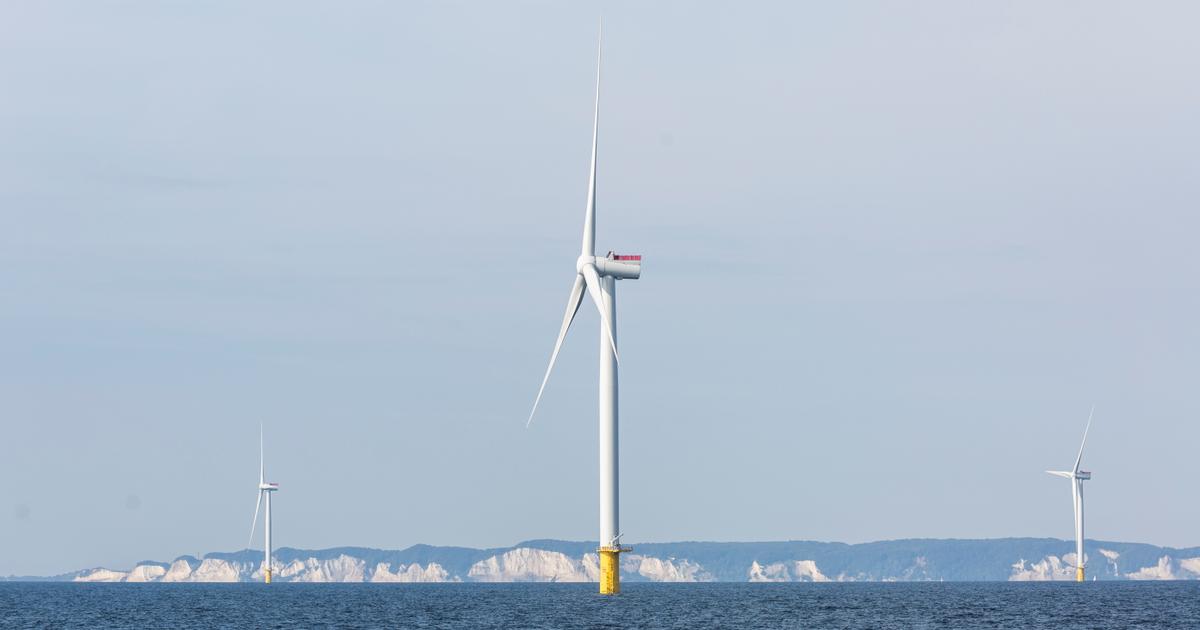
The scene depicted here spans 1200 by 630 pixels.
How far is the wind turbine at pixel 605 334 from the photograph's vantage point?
140 meters

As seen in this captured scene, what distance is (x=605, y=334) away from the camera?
143500mm

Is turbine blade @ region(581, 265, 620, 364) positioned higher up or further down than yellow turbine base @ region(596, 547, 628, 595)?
higher up

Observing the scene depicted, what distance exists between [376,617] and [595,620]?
110 feet

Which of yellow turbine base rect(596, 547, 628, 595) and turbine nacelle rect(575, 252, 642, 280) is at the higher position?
turbine nacelle rect(575, 252, 642, 280)

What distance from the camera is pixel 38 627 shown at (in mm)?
141625

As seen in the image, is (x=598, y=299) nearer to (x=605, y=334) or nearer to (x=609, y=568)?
(x=605, y=334)

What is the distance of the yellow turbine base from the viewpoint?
14338 centimetres

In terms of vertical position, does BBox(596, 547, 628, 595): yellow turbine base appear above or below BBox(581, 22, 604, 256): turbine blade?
below

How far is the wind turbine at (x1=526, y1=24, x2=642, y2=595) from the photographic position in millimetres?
139875

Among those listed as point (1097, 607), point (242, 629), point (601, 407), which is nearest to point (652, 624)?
point (601, 407)

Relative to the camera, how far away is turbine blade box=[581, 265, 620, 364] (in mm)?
143000

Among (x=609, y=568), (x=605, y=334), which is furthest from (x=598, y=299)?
(x=609, y=568)

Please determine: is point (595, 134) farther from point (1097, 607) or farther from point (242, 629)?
point (1097, 607)

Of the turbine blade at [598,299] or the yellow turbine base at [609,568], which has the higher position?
Answer: the turbine blade at [598,299]
